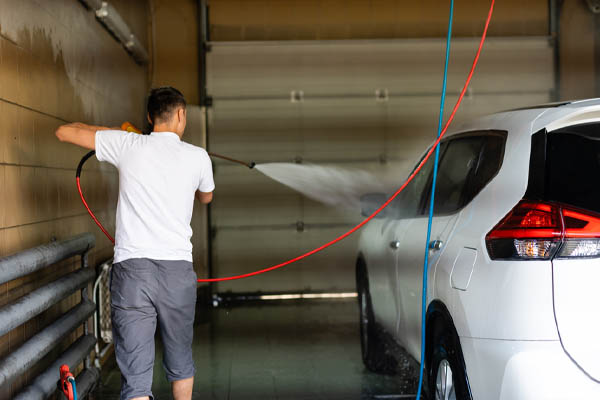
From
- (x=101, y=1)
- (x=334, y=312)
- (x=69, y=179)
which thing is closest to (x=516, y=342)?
(x=69, y=179)

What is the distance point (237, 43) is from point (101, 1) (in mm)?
3359

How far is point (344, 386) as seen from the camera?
4809mm

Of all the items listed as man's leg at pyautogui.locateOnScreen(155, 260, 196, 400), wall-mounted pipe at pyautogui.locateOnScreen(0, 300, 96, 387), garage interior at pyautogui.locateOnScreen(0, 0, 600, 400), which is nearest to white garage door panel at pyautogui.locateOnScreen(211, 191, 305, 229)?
garage interior at pyautogui.locateOnScreen(0, 0, 600, 400)

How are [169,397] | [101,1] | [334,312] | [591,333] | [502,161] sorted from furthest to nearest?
[334,312] → [101,1] → [169,397] → [502,161] → [591,333]

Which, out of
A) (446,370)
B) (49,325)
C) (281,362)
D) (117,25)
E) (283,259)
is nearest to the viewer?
(446,370)

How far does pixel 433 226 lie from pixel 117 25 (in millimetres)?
3899

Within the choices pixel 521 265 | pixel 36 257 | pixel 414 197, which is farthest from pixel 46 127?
pixel 521 265

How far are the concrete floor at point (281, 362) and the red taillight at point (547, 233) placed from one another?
224 cm

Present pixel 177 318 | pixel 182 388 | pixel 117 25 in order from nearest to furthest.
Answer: pixel 177 318, pixel 182 388, pixel 117 25

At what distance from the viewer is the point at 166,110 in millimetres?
3289

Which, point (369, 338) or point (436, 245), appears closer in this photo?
point (436, 245)

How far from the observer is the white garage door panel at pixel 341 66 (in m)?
8.80

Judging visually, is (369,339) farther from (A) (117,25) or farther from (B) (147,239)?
(A) (117,25)

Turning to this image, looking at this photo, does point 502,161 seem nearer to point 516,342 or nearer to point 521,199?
point 521,199
